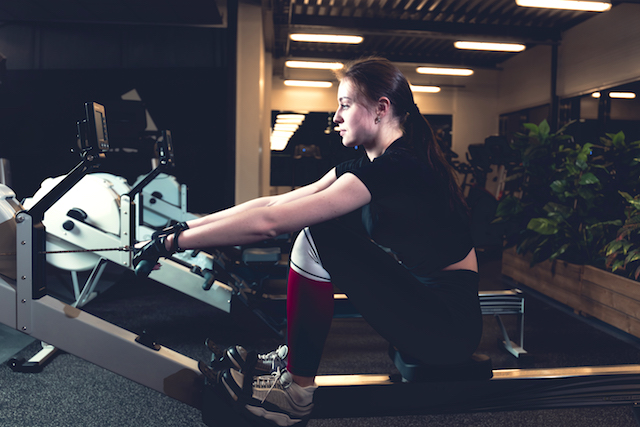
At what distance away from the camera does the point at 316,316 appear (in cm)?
123

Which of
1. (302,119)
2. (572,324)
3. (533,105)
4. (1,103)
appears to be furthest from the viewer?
(302,119)

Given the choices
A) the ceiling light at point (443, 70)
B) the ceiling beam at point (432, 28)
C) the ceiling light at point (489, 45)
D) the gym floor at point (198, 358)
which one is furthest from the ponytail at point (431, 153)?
the ceiling light at point (443, 70)

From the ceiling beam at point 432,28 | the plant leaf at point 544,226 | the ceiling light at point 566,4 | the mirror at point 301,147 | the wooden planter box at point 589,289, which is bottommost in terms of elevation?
the wooden planter box at point 589,289

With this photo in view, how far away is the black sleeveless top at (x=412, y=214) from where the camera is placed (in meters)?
1.17

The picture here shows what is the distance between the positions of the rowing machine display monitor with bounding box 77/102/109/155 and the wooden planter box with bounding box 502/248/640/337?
3.05m

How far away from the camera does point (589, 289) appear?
325 cm

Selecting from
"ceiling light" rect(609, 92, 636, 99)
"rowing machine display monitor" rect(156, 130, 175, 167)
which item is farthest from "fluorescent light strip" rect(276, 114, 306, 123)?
"rowing machine display monitor" rect(156, 130, 175, 167)

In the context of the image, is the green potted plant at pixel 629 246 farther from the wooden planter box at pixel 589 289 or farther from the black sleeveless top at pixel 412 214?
the black sleeveless top at pixel 412 214

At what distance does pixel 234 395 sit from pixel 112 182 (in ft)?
8.78

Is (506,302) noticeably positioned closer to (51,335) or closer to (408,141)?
(408,141)

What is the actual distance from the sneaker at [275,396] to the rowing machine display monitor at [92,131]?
90 centimetres

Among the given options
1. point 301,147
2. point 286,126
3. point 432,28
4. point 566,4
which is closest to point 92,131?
point 566,4

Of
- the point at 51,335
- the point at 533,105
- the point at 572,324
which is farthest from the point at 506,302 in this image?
the point at 533,105

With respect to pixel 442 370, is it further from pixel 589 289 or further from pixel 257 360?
pixel 589 289
